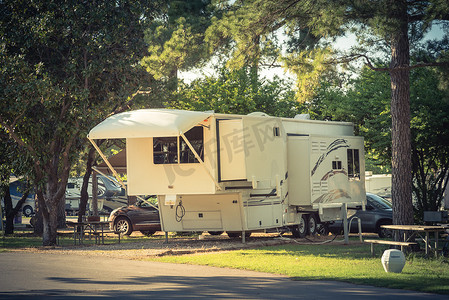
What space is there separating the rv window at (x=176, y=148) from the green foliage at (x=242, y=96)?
23.5 feet

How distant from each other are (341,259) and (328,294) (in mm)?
4643

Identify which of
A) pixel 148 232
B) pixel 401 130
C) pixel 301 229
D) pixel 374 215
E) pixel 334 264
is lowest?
pixel 334 264

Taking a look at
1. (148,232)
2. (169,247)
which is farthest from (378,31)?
(148,232)

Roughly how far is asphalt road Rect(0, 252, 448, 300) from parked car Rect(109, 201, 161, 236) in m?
8.57

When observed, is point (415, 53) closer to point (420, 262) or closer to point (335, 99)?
point (420, 262)

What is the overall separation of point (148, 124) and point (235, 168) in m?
2.44

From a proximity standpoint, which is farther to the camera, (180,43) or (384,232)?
(180,43)

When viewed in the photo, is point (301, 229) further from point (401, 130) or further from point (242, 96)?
point (242, 96)

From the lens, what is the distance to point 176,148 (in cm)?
1795

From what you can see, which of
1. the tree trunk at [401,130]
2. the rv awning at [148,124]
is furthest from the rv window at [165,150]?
the tree trunk at [401,130]

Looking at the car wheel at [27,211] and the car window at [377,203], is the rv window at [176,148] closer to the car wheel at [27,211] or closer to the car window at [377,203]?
the car window at [377,203]

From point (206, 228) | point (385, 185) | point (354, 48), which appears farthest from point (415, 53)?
point (385, 185)

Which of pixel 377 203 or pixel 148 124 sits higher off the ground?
pixel 148 124

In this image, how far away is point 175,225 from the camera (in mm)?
19047
